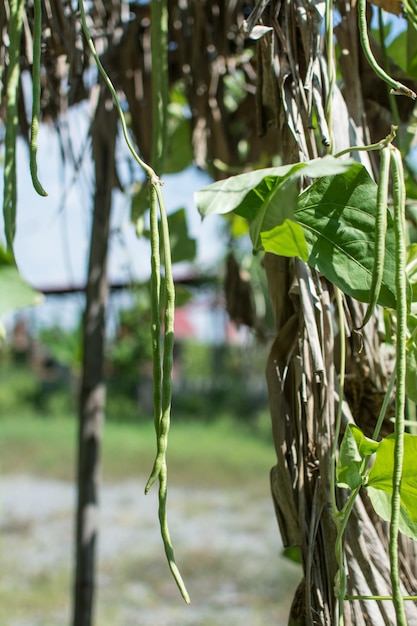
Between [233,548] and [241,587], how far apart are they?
391 mm

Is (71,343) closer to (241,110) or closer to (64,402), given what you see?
(64,402)

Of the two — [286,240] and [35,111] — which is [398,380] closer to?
[286,240]

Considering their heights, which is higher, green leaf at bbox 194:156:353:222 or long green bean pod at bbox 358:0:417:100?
long green bean pod at bbox 358:0:417:100

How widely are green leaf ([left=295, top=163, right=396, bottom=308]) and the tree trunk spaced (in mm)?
395

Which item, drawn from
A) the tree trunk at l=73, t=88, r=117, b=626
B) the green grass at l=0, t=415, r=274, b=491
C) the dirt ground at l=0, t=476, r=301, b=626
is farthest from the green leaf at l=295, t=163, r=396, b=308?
the green grass at l=0, t=415, r=274, b=491

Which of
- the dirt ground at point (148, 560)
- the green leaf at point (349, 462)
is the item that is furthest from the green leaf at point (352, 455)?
the dirt ground at point (148, 560)

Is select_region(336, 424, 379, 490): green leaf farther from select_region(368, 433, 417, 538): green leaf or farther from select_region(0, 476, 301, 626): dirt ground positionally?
select_region(0, 476, 301, 626): dirt ground

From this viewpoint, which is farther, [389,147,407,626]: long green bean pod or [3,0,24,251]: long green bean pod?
[3,0,24,251]: long green bean pod

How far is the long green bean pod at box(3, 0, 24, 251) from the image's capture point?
0.37 meters

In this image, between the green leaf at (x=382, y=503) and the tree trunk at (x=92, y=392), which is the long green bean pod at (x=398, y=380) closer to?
the green leaf at (x=382, y=503)

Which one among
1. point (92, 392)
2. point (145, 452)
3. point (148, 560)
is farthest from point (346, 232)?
point (145, 452)

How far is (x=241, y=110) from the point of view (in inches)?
28.7

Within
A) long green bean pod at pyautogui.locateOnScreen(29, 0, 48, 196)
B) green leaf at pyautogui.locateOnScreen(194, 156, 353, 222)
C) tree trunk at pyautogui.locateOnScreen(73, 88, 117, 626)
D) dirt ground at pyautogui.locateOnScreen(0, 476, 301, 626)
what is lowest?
dirt ground at pyautogui.locateOnScreen(0, 476, 301, 626)

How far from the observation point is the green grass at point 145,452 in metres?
3.57
